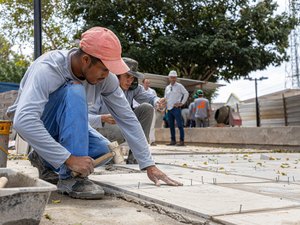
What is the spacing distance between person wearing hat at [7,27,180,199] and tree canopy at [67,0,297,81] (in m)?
17.7

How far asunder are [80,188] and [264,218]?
125 centimetres

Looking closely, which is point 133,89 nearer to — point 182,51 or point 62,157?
point 62,157

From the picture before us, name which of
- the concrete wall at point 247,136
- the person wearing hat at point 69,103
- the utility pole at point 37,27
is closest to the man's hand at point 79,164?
the person wearing hat at point 69,103

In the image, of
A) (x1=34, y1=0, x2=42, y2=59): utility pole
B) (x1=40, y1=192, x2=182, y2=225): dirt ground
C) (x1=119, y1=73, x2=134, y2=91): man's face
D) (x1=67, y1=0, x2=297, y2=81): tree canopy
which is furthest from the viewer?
(x1=67, y1=0, x2=297, y2=81): tree canopy

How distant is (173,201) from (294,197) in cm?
86

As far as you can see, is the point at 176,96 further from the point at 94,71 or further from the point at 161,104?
the point at 94,71

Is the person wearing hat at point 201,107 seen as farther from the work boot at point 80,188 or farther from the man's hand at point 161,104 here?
the work boot at point 80,188

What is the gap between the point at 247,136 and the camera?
988 cm

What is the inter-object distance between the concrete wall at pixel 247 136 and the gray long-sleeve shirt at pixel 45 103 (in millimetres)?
6061

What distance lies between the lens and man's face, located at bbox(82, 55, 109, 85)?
262 cm

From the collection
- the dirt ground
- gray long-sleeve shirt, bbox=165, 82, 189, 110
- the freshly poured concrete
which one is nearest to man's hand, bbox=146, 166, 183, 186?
the freshly poured concrete

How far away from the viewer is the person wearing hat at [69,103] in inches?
97.4

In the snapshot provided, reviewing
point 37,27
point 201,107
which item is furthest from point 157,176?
point 201,107

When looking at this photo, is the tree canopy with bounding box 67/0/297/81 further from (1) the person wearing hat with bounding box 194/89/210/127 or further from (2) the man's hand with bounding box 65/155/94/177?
(2) the man's hand with bounding box 65/155/94/177
